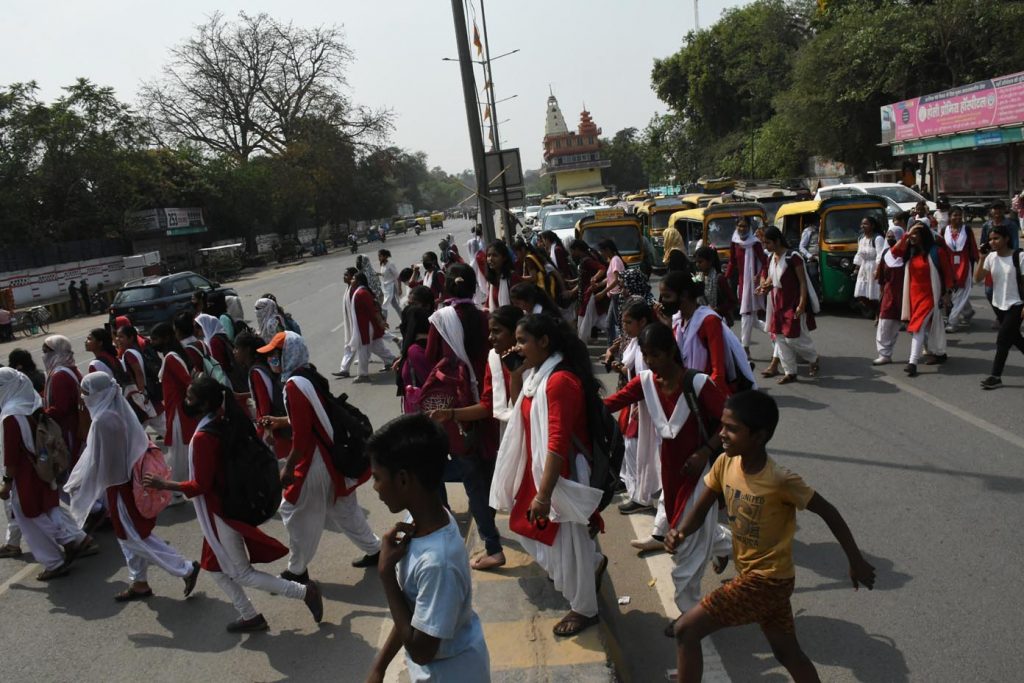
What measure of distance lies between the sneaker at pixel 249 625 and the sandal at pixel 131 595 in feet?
3.16

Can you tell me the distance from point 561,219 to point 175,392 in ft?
58.1

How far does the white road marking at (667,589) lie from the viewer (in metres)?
4.01

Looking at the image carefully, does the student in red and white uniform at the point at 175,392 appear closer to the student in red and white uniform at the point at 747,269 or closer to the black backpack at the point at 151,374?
the black backpack at the point at 151,374

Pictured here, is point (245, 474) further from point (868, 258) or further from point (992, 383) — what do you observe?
point (868, 258)

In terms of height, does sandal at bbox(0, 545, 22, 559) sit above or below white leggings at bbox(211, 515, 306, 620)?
below

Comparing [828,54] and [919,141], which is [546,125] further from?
[919,141]

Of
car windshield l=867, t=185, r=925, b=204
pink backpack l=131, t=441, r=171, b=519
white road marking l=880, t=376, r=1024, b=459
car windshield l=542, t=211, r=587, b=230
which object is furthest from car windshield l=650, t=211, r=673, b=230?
pink backpack l=131, t=441, r=171, b=519

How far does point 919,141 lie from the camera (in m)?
31.6

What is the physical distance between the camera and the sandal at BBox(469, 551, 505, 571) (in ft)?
16.7

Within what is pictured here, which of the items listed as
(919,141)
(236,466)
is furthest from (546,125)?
Answer: (236,466)

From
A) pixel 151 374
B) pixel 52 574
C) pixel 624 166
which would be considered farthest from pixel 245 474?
pixel 624 166

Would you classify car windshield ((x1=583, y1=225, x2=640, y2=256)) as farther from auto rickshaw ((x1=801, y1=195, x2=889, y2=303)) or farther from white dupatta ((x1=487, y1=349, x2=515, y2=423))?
white dupatta ((x1=487, y1=349, x2=515, y2=423))

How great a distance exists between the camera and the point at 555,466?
12.0ft

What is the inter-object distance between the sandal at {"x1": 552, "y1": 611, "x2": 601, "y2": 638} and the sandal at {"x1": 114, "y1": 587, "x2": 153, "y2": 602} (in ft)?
9.64
